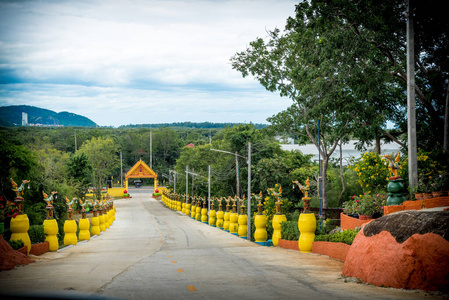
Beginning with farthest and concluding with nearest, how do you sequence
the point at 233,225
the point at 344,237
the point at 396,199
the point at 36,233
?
the point at 233,225, the point at 36,233, the point at 344,237, the point at 396,199

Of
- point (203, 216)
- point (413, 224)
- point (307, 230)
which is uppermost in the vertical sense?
point (413, 224)

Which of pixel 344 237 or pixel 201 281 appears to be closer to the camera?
pixel 201 281

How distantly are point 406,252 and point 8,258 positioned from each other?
10.0m

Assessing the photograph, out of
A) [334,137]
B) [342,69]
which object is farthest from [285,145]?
[342,69]

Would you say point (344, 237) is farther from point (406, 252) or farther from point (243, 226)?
point (243, 226)

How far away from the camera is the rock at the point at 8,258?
1180 cm

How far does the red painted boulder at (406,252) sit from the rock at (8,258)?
8.58 metres

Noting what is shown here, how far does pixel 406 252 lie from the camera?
8250mm

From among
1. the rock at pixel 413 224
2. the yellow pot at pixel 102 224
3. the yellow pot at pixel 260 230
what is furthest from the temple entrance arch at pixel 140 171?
the rock at pixel 413 224

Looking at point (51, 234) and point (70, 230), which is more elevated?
point (51, 234)

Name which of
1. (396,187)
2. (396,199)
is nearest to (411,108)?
(396,187)

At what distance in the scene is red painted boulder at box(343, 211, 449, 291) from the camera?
7.79 meters

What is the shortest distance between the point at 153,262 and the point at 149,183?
136919 mm

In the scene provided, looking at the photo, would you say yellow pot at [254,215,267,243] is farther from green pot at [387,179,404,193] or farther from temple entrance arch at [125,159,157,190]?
temple entrance arch at [125,159,157,190]
